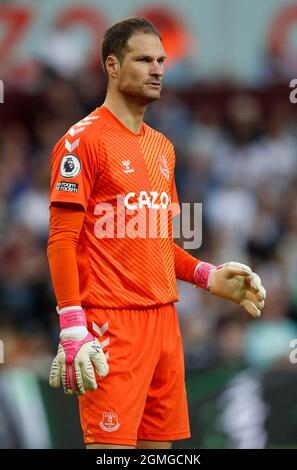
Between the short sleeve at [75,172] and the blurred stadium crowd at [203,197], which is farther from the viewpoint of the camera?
the blurred stadium crowd at [203,197]

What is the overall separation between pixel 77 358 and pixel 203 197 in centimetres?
614

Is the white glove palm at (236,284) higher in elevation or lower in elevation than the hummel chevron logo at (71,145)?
lower

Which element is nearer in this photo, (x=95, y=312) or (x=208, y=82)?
(x=95, y=312)

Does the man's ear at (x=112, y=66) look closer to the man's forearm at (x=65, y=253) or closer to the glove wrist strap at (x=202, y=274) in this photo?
the man's forearm at (x=65, y=253)

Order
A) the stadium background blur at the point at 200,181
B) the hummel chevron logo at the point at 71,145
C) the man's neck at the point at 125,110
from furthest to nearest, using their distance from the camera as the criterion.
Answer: the stadium background blur at the point at 200,181
the man's neck at the point at 125,110
the hummel chevron logo at the point at 71,145

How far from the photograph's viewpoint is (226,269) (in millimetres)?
5477

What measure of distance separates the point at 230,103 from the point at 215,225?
8.39 feet

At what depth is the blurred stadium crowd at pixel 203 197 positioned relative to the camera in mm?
9102

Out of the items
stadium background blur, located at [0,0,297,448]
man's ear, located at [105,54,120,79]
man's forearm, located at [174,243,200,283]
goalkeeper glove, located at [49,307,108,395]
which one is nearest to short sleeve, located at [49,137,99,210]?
man's ear, located at [105,54,120,79]

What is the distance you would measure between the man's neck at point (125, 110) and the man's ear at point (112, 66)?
106 millimetres

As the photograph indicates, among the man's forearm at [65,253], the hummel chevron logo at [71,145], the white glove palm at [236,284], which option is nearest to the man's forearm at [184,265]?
the white glove palm at [236,284]

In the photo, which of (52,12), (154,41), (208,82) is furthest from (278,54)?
(154,41)

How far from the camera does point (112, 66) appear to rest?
537 cm

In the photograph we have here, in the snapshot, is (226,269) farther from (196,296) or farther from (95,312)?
(196,296)
